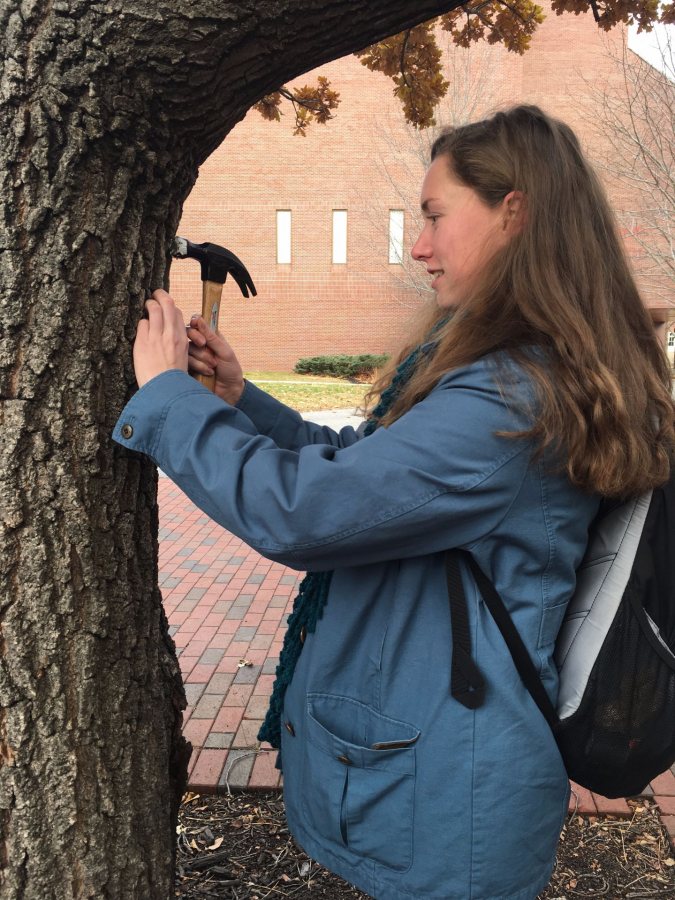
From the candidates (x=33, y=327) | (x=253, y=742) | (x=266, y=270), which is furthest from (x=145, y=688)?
(x=266, y=270)

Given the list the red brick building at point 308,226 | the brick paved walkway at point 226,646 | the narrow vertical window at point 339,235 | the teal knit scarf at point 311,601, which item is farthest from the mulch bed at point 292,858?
the narrow vertical window at point 339,235

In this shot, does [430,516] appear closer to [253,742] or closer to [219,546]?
[253,742]

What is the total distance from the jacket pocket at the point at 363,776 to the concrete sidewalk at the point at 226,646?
1.49 meters

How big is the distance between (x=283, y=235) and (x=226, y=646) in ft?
73.6

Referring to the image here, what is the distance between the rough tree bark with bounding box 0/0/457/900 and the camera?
129cm

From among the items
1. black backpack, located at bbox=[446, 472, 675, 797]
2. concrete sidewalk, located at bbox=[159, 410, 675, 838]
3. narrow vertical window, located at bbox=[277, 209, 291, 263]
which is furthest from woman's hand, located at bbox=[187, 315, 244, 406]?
narrow vertical window, located at bbox=[277, 209, 291, 263]

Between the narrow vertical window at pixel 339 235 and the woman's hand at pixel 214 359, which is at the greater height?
the narrow vertical window at pixel 339 235

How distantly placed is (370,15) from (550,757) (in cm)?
148

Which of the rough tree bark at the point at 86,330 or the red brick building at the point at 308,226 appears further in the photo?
the red brick building at the point at 308,226

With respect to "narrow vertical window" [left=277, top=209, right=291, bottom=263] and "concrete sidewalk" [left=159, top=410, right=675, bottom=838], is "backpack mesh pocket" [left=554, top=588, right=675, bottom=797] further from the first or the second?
"narrow vertical window" [left=277, top=209, right=291, bottom=263]

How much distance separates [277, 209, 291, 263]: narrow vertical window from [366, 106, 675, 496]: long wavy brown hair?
24285 millimetres

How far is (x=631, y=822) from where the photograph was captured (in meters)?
2.71

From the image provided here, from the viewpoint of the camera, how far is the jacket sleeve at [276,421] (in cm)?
197

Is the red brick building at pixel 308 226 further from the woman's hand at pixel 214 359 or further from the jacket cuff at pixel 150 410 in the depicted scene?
the jacket cuff at pixel 150 410
